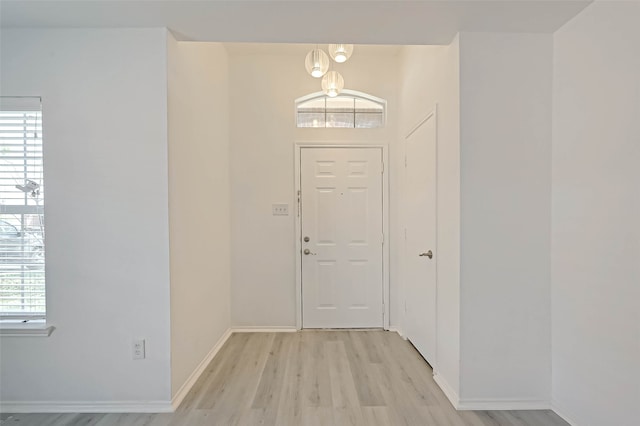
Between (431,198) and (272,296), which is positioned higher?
(431,198)

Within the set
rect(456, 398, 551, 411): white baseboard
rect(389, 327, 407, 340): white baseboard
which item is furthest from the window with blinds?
rect(389, 327, 407, 340): white baseboard

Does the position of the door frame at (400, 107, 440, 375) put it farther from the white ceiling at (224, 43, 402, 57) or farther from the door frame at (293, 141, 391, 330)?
the white ceiling at (224, 43, 402, 57)

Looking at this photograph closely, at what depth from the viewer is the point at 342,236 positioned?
11.2 feet

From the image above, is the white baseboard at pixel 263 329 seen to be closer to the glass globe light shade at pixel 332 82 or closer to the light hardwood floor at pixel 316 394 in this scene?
the light hardwood floor at pixel 316 394

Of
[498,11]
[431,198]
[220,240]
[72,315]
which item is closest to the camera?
[498,11]

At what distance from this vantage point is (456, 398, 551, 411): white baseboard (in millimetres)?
1986

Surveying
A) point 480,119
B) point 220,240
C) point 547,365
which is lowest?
point 547,365

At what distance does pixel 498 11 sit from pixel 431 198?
4.15 ft

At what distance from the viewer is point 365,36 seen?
2.03 m

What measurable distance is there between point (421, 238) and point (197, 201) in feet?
6.30

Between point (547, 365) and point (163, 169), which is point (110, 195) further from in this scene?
point (547, 365)

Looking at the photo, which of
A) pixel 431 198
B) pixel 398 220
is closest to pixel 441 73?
pixel 431 198

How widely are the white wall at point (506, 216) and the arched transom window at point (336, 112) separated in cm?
154

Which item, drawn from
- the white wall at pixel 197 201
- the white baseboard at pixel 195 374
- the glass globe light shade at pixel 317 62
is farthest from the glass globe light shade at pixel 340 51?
the white baseboard at pixel 195 374
